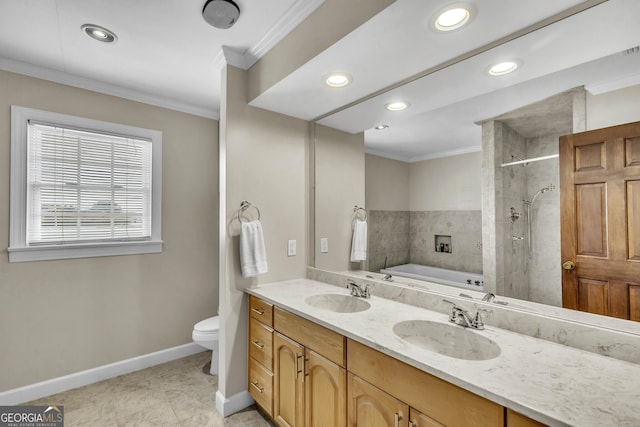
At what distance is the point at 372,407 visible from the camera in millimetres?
1233

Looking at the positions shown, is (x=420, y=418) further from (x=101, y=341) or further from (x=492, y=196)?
(x=101, y=341)

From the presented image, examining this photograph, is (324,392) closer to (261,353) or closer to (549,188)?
(261,353)

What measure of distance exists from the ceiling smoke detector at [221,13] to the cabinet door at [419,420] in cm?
206

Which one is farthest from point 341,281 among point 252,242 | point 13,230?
point 13,230

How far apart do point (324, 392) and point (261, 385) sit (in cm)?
70

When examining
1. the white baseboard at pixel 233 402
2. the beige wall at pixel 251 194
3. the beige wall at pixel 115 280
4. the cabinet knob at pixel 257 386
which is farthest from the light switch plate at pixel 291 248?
the beige wall at pixel 115 280

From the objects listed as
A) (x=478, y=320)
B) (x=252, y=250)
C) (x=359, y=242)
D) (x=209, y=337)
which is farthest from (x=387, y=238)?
(x=209, y=337)

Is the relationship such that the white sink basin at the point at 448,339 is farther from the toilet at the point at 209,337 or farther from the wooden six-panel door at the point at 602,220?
the toilet at the point at 209,337

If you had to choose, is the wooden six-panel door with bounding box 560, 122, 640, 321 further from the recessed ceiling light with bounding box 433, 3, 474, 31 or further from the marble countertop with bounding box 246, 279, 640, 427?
the recessed ceiling light with bounding box 433, 3, 474, 31

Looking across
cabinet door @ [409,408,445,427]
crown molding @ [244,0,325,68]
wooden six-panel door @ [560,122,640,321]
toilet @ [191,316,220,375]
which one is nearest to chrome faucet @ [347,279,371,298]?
cabinet door @ [409,408,445,427]

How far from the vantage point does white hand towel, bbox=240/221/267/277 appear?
6.65ft

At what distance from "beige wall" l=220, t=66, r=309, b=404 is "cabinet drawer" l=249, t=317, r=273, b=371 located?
0.08m

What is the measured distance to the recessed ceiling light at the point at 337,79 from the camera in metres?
1.74

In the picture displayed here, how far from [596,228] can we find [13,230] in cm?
343
